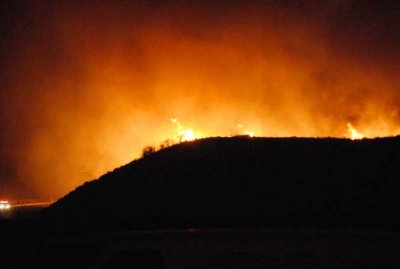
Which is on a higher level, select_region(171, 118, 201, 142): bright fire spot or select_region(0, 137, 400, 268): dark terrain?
select_region(171, 118, 201, 142): bright fire spot

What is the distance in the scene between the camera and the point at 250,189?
43.8ft

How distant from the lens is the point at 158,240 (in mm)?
3143

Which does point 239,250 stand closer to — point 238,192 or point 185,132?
point 238,192

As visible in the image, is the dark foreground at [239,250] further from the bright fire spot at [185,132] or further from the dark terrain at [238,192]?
the bright fire spot at [185,132]

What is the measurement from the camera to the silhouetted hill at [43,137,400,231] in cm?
1212

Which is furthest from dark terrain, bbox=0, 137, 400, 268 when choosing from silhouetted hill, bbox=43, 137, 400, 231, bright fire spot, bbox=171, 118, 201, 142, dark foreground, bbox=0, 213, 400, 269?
bright fire spot, bbox=171, 118, 201, 142

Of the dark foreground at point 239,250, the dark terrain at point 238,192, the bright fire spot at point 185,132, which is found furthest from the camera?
Answer: the bright fire spot at point 185,132

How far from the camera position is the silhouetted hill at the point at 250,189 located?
12.1 m

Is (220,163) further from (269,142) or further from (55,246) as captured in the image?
(55,246)

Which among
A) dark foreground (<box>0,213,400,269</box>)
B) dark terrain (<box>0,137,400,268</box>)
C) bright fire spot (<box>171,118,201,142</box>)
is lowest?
dark foreground (<box>0,213,400,269</box>)

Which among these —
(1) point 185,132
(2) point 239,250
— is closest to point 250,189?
(2) point 239,250

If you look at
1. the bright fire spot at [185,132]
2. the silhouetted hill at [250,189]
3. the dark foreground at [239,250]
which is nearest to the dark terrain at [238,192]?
the silhouetted hill at [250,189]

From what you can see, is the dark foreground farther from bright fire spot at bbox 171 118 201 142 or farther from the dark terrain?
bright fire spot at bbox 171 118 201 142

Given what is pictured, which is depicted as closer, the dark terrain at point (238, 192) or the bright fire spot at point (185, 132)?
the dark terrain at point (238, 192)
